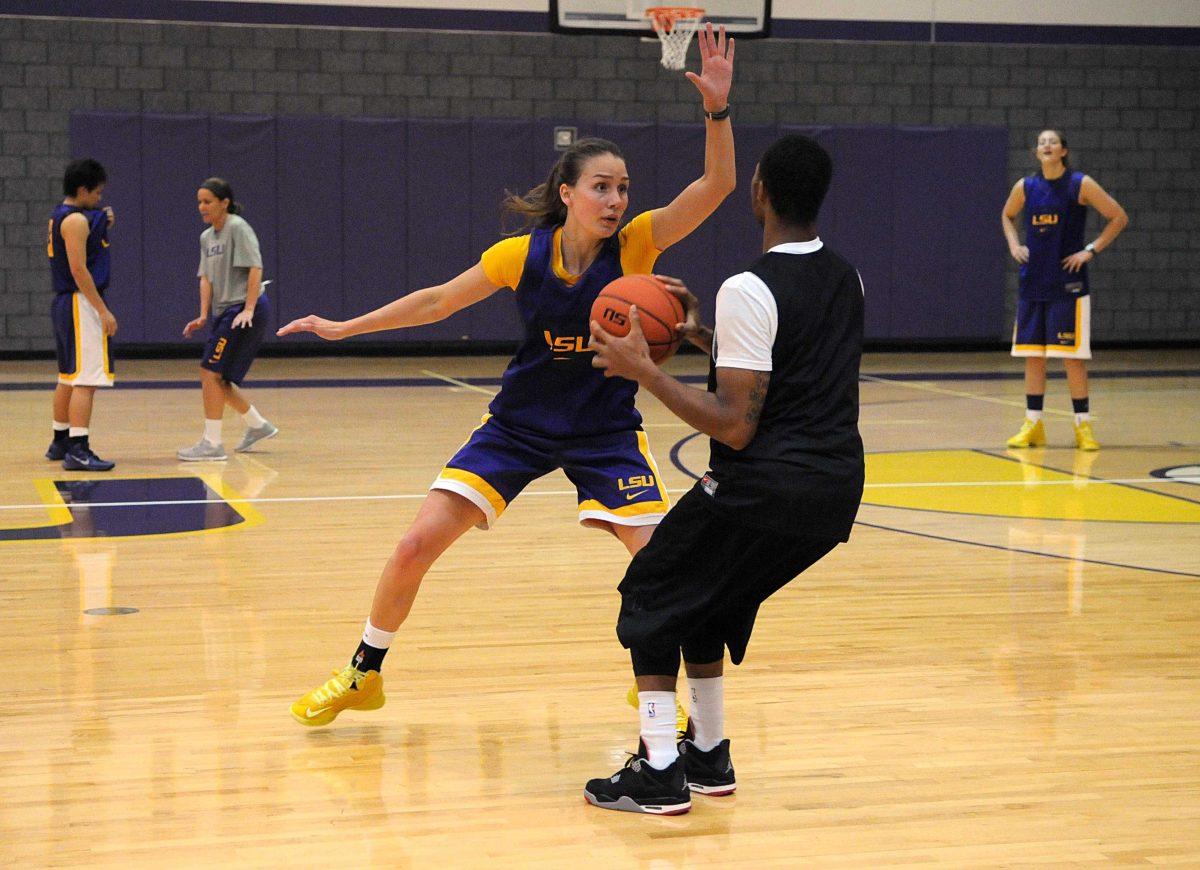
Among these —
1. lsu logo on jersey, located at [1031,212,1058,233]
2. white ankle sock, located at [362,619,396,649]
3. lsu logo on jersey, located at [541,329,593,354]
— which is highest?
lsu logo on jersey, located at [1031,212,1058,233]

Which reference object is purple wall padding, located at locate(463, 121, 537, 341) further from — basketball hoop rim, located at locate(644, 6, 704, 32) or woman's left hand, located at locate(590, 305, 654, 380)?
woman's left hand, located at locate(590, 305, 654, 380)

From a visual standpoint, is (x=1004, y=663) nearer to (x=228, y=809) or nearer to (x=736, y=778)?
(x=736, y=778)

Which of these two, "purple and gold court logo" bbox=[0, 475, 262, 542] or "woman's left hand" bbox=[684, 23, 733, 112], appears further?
"purple and gold court logo" bbox=[0, 475, 262, 542]

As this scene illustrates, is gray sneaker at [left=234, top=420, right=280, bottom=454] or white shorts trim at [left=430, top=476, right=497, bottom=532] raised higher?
white shorts trim at [left=430, top=476, right=497, bottom=532]

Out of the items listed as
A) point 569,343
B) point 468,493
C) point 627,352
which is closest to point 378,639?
point 468,493

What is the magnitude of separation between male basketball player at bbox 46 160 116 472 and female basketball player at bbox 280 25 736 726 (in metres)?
4.95

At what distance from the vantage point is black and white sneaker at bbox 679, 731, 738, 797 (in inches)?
140

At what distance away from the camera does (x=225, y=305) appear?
9047 mm

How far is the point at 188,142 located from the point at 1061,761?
12729 mm

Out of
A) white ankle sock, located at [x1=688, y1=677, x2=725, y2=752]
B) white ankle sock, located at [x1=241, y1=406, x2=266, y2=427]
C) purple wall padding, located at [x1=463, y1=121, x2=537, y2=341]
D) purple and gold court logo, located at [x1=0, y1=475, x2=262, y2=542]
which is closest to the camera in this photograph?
white ankle sock, located at [x1=688, y1=677, x2=725, y2=752]

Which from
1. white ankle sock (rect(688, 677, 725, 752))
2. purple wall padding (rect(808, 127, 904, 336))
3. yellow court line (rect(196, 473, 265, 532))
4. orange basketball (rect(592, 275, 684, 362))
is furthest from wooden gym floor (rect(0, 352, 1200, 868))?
purple wall padding (rect(808, 127, 904, 336))

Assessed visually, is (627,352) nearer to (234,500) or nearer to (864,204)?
(234,500)

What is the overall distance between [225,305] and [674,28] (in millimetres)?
4829

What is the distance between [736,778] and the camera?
3.67m
